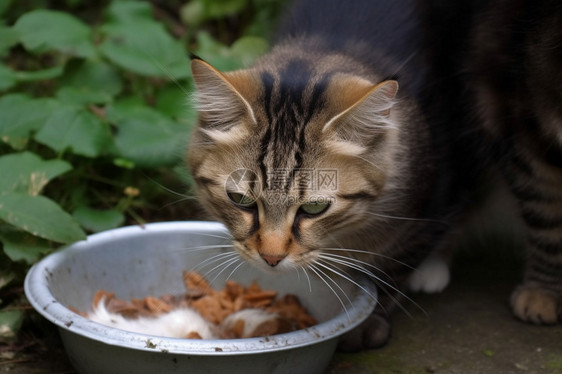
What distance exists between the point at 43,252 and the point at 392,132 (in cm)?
113

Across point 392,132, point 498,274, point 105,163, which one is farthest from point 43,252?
point 498,274

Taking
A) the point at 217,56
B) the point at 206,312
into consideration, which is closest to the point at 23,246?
the point at 206,312

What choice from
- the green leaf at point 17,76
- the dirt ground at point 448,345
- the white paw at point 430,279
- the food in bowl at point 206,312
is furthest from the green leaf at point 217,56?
the dirt ground at point 448,345

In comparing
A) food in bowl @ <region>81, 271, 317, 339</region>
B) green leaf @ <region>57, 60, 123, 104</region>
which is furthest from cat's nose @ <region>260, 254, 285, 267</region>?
green leaf @ <region>57, 60, 123, 104</region>

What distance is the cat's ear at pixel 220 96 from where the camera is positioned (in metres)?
1.90

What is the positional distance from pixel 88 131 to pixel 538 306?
168 centimetres

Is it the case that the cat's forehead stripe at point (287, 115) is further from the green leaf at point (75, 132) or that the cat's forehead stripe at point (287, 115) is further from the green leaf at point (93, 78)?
the green leaf at point (93, 78)

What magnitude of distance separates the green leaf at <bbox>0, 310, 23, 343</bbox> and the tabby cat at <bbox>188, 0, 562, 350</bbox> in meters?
0.67

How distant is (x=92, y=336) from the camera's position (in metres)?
1.82

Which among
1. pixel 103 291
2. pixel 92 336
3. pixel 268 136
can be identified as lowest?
pixel 103 291

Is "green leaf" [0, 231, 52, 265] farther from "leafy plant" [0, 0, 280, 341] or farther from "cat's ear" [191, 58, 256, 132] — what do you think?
"cat's ear" [191, 58, 256, 132]

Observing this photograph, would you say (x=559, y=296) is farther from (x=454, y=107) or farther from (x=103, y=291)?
(x=103, y=291)

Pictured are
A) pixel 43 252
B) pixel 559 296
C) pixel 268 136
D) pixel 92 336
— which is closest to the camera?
pixel 92 336

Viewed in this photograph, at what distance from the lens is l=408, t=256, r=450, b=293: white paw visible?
8.77 feet
